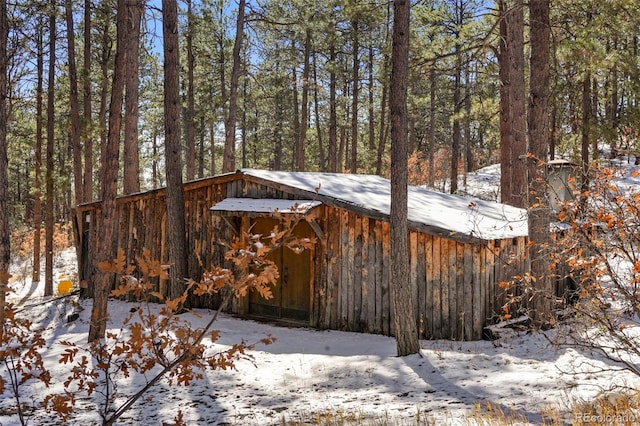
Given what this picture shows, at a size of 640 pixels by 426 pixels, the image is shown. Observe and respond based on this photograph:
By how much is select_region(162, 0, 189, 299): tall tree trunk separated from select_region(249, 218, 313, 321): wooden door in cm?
168

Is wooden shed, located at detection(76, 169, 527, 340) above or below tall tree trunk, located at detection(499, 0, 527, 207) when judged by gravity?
below

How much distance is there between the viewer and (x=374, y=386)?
20.2 ft

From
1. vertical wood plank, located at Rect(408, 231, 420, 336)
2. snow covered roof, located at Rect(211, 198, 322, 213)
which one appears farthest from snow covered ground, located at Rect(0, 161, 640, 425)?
snow covered roof, located at Rect(211, 198, 322, 213)

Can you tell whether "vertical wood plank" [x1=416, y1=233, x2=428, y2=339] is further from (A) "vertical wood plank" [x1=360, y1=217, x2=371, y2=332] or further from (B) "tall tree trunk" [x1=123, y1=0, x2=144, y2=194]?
(B) "tall tree trunk" [x1=123, y1=0, x2=144, y2=194]

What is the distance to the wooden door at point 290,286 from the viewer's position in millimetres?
10883

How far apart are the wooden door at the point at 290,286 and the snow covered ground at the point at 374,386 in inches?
81.8

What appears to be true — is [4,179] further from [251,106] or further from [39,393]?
[251,106]

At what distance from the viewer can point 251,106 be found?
30984mm

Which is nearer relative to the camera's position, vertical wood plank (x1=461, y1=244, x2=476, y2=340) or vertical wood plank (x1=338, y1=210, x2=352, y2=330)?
vertical wood plank (x1=461, y1=244, x2=476, y2=340)

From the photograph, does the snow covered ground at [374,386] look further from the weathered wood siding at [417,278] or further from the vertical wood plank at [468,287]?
the weathered wood siding at [417,278]

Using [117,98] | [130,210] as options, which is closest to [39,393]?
[117,98]

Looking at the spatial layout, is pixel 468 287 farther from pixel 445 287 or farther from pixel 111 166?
pixel 111 166

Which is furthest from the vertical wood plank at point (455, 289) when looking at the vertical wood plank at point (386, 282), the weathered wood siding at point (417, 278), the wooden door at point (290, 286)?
the wooden door at point (290, 286)

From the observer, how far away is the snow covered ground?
202 inches
